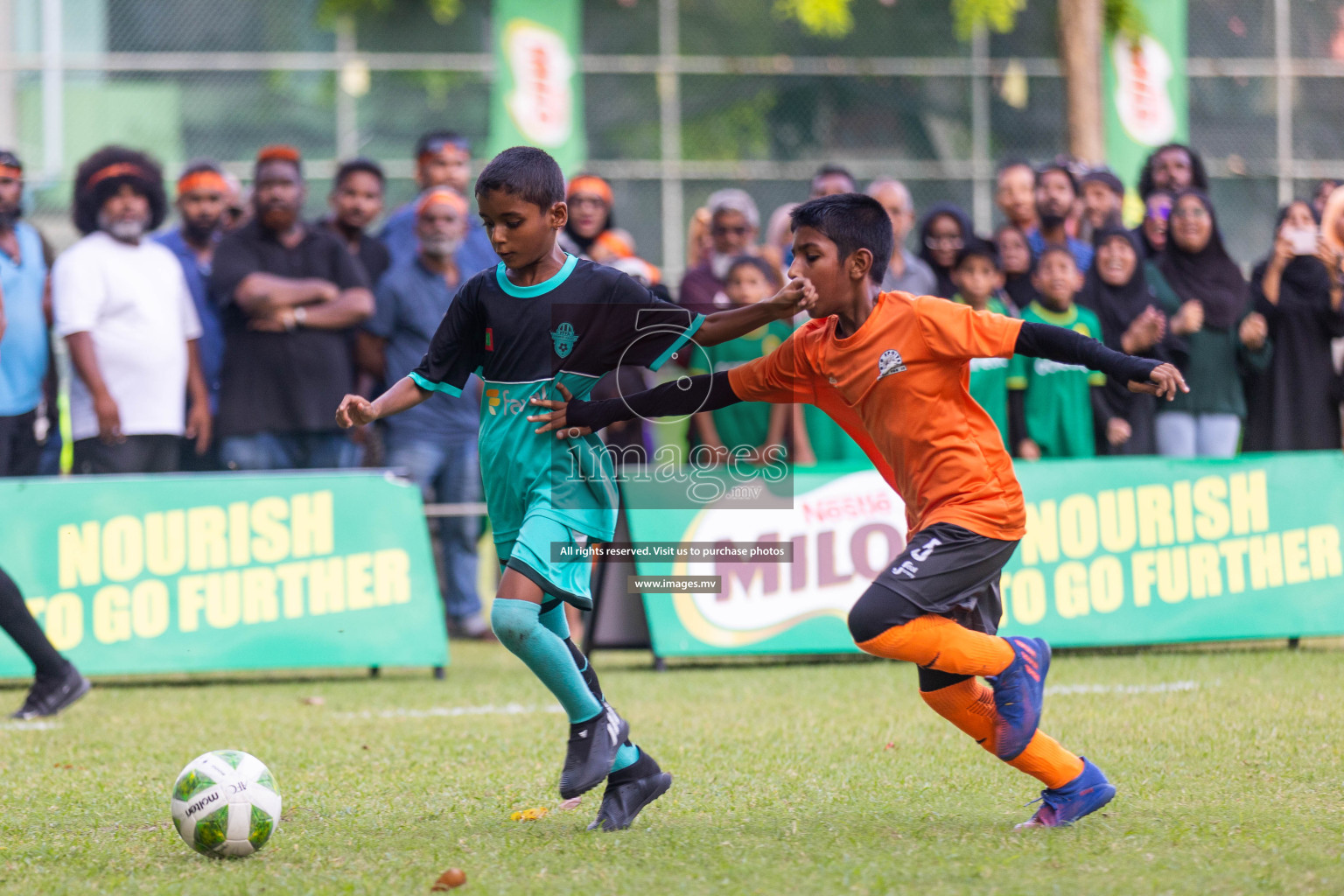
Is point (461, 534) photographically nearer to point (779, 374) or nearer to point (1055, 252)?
point (1055, 252)

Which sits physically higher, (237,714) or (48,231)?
(48,231)

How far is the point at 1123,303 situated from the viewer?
9609mm

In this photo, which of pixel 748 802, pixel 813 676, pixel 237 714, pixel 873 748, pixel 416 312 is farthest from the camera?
pixel 416 312

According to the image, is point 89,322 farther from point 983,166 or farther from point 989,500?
point 983,166

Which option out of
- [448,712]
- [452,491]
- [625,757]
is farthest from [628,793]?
[452,491]

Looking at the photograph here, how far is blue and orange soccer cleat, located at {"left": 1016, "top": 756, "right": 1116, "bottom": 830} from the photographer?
15.0ft

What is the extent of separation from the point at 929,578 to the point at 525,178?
5.40 feet

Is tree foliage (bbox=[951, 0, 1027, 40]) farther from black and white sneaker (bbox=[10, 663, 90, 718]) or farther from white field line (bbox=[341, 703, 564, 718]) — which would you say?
black and white sneaker (bbox=[10, 663, 90, 718])

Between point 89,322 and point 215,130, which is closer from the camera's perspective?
point 89,322

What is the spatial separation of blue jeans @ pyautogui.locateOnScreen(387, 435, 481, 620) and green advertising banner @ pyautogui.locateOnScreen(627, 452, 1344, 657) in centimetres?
137

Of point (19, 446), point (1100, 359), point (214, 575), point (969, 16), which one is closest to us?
point (1100, 359)

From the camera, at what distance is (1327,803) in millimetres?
4797

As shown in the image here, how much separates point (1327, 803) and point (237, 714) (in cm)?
473

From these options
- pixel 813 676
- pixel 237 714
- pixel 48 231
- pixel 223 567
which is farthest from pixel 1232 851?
pixel 48 231
